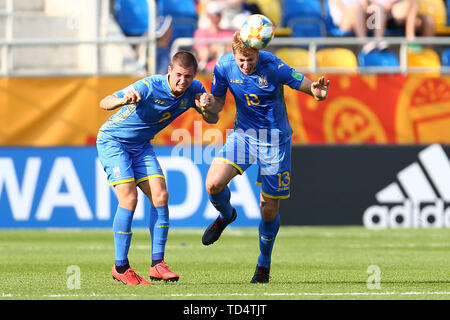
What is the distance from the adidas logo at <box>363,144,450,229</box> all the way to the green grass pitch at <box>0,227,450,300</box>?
0.36m

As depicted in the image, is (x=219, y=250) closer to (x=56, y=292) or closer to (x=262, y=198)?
(x=262, y=198)

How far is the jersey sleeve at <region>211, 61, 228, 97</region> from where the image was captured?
9391mm

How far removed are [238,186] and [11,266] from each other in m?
5.79

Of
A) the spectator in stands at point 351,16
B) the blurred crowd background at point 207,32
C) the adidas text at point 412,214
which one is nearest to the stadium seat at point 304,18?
the blurred crowd background at point 207,32

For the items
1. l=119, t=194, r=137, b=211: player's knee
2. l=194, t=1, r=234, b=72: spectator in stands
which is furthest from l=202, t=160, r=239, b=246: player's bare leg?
l=194, t=1, r=234, b=72: spectator in stands

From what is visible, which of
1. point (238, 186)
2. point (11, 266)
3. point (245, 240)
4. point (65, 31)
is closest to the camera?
point (11, 266)

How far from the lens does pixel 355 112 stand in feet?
54.2

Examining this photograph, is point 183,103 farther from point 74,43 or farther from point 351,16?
point 351,16

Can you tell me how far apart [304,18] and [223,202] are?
A: 10083 mm

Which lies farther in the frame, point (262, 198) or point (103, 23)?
point (103, 23)

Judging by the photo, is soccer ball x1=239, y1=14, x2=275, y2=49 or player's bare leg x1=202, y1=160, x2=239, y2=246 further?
player's bare leg x1=202, y1=160, x2=239, y2=246

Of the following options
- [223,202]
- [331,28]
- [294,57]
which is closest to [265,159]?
[223,202]

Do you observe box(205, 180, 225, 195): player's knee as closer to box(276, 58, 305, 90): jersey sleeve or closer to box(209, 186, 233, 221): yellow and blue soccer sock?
box(209, 186, 233, 221): yellow and blue soccer sock
